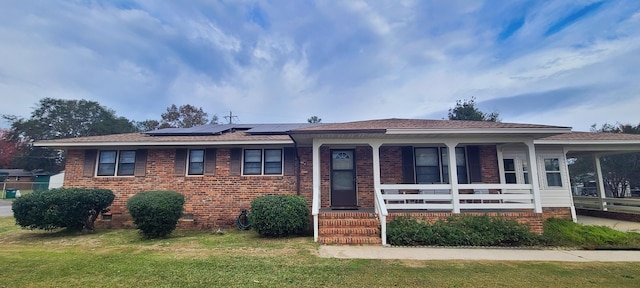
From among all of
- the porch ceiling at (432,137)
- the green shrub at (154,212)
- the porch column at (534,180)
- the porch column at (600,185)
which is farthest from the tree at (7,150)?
the porch column at (600,185)

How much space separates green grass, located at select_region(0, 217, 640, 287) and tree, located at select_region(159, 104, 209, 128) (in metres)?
27.6

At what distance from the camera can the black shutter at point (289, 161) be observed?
30.3 ft

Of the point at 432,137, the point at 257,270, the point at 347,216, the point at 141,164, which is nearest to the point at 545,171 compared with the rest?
the point at 432,137

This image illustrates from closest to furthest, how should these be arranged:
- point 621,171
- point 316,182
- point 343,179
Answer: point 316,182
point 343,179
point 621,171

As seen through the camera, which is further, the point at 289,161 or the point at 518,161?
the point at 518,161

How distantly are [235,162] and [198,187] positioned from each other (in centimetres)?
141

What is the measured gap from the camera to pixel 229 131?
11195 millimetres

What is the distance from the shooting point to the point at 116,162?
959cm

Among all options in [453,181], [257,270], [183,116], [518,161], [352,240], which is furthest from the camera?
[183,116]

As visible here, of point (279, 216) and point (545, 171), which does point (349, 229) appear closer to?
point (279, 216)

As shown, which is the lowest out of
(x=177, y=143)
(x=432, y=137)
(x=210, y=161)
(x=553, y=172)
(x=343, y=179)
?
(x=343, y=179)

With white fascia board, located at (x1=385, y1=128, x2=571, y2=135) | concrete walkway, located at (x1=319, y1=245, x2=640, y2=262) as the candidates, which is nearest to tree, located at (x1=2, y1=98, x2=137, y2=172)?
white fascia board, located at (x1=385, y1=128, x2=571, y2=135)

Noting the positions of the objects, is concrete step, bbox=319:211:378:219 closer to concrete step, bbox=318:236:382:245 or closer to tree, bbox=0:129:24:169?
concrete step, bbox=318:236:382:245

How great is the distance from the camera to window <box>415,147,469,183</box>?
9.21 metres
